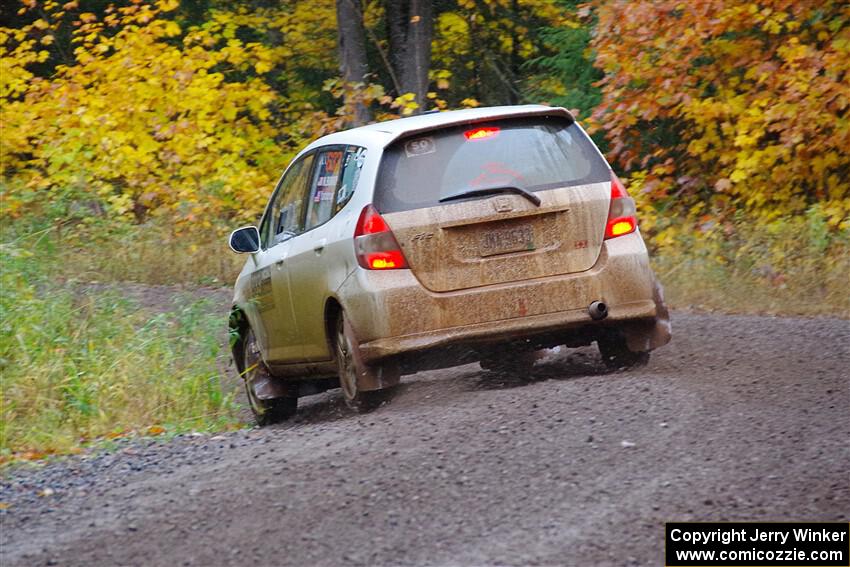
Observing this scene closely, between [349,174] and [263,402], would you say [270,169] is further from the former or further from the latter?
[349,174]

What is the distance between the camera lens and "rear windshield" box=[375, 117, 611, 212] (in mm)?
8250

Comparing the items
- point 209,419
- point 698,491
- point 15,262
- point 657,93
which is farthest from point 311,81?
point 698,491

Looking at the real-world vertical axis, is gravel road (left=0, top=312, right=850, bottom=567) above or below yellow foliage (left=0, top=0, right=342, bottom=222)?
above

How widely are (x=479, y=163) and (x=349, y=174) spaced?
863 millimetres

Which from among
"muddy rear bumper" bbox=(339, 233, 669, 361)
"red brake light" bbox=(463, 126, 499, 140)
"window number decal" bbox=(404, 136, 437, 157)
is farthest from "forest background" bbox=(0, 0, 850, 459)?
"red brake light" bbox=(463, 126, 499, 140)

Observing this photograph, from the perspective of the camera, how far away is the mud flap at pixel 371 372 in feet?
27.0

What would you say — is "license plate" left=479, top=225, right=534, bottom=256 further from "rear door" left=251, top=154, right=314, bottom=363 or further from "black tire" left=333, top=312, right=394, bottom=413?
"rear door" left=251, top=154, right=314, bottom=363

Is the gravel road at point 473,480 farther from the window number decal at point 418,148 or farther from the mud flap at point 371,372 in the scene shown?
the window number decal at point 418,148

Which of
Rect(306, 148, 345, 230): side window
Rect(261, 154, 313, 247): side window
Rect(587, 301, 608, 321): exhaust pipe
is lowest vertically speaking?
Rect(587, 301, 608, 321): exhaust pipe

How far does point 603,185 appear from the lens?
8500 millimetres

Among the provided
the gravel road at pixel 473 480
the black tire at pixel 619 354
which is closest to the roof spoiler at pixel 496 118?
the black tire at pixel 619 354

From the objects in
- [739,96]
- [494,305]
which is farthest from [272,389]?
[739,96]

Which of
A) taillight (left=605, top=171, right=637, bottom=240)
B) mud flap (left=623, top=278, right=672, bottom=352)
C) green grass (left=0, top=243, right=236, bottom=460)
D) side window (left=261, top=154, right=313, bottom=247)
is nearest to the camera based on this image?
taillight (left=605, top=171, right=637, bottom=240)

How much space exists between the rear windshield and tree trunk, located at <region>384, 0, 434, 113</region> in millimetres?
14994
